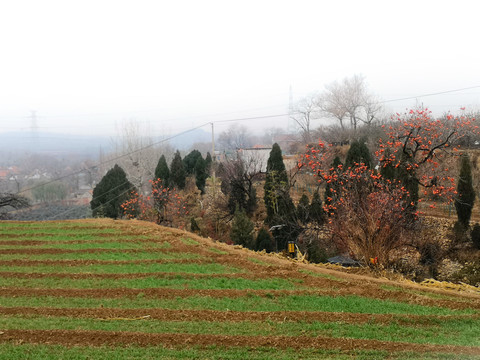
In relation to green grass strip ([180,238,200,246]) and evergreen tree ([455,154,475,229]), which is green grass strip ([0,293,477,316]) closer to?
green grass strip ([180,238,200,246])

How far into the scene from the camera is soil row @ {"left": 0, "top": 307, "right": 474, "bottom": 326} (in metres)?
6.32

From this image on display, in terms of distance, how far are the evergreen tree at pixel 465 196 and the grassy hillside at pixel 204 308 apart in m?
8.95

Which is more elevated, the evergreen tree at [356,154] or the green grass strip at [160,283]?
the evergreen tree at [356,154]

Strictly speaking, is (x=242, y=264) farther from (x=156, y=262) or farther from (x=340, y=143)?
(x=340, y=143)

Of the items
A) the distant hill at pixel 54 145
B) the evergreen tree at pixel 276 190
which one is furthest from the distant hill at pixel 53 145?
the evergreen tree at pixel 276 190

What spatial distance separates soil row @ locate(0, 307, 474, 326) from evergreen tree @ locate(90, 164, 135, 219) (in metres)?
15.9

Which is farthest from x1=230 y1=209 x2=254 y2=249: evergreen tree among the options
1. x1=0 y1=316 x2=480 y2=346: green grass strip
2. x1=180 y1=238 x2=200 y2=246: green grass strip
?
x1=0 y1=316 x2=480 y2=346: green grass strip

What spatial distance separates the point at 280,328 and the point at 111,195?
726 inches

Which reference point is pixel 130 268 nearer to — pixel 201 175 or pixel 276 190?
pixel 276 190

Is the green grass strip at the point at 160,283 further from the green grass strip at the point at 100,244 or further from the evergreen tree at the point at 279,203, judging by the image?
the evergreen tree at the point at 279,203

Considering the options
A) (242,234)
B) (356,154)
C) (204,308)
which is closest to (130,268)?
(204,308)

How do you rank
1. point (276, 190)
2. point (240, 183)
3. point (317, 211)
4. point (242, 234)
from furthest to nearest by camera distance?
point (240, 183) → point (276, 190) → point (317, 211) → point (242, 234)

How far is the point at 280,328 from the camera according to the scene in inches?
236

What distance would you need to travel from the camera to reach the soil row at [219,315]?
6.32 meters
